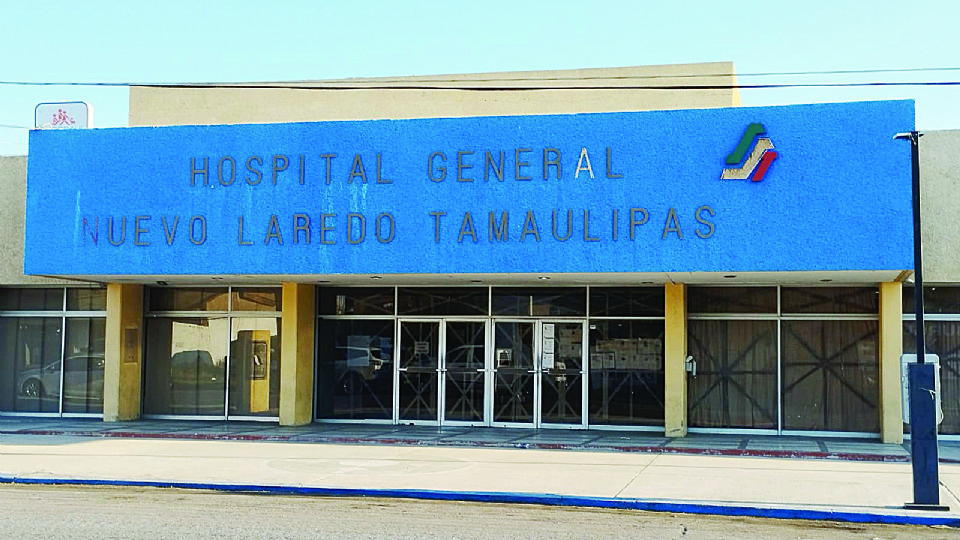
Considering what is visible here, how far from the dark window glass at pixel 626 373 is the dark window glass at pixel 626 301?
0.17 metres

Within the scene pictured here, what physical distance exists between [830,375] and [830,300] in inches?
53.8

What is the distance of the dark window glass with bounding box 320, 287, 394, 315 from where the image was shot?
2208cm

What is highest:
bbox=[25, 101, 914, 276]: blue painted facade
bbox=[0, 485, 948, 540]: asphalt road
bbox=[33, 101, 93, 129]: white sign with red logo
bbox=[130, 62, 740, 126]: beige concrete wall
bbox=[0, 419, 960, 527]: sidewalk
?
bbox=[130, 62, 740, 126]: beige concrete wall

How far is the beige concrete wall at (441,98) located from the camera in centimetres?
2198

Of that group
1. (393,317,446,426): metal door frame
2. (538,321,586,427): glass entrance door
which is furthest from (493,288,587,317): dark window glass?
(393,317,446,426): metal door frame

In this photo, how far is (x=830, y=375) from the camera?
65.9 ft

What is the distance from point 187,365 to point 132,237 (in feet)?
14.5

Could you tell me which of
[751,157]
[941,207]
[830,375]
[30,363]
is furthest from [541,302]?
[30,363]

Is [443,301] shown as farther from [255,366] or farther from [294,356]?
[255,366]

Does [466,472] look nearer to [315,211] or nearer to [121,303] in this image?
[315,211]

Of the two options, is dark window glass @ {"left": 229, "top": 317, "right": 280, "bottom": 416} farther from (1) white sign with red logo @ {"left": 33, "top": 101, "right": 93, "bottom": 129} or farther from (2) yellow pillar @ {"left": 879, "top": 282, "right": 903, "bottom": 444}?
(2) yellow pillar @ {"left": 879, "top": 282, "right": 903, "bottom": 444}

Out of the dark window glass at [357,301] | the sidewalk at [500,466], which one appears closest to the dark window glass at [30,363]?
the sidewalk at [500,466]

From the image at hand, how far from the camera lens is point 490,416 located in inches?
842

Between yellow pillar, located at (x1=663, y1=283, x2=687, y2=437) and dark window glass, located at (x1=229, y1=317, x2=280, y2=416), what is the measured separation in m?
7.84
